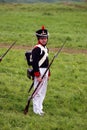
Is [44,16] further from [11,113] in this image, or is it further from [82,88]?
[11,113]

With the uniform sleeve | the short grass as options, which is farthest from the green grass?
the uniform sleeve

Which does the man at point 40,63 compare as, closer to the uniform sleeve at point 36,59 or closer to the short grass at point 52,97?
the uniform sleeve at point 36,59

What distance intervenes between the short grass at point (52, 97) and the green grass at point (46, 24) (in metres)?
5.10

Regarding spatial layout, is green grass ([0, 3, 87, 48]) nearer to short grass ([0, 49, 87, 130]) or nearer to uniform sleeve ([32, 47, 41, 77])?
short grass ([0, 49, 87, 130])

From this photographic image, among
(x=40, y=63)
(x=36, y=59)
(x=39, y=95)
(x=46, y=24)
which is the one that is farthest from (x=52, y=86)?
(x=46, y=24)

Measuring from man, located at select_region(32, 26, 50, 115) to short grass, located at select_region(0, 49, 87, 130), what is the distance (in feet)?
1.10

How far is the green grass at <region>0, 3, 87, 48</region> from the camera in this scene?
23.3 metres

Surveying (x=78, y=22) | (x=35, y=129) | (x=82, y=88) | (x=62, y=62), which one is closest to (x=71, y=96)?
(x=82, y=88)

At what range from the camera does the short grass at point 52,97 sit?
9.84 meters

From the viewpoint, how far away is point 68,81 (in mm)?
14469

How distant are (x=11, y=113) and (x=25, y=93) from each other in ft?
6.86

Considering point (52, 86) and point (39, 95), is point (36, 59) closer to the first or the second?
point (39, 95)

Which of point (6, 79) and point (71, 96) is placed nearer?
point (71, 96)

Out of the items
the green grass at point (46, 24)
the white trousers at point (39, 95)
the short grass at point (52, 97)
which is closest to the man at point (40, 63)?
the white trousers at point (39, 95)
